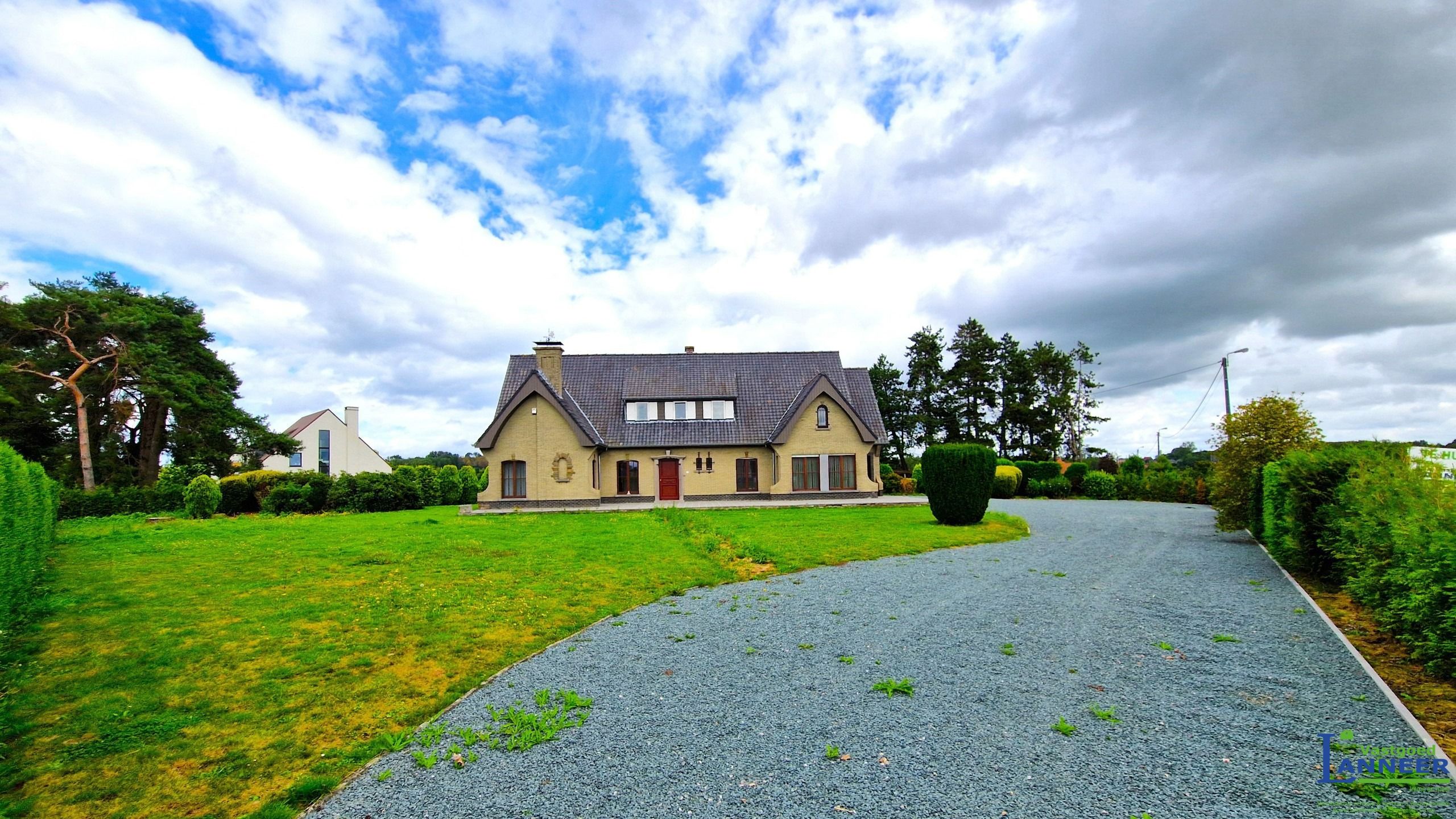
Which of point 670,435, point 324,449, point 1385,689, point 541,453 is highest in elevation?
point 324,449

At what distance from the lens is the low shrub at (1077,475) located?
36188mm

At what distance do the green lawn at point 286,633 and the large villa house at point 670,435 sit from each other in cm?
921

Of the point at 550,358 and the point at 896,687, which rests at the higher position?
the point at 550,358

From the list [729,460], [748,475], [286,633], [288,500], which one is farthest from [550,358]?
[286,633]

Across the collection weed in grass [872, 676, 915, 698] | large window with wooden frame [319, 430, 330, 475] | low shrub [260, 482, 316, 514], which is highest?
large window with wooden frame [319, 430, 330, 475]

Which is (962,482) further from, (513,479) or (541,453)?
(513,479)

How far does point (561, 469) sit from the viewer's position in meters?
27.3

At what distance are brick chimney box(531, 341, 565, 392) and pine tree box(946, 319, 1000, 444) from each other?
119 ft

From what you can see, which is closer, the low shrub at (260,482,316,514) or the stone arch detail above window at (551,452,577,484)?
the stone arch detail above window at (551,452,577,484)

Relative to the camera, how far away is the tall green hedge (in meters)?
7.47

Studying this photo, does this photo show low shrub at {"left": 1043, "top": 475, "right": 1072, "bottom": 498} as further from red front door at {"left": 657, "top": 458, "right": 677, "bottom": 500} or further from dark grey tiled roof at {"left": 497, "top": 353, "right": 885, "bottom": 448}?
red front door at {"left": 657, "top": 458, "right": 677, "bottom": 500}

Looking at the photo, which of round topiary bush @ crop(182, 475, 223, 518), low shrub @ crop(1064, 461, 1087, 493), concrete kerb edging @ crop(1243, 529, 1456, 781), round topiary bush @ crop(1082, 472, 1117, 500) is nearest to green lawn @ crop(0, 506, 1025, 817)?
round topiary bush @ crop(182, 475, 223, 518)

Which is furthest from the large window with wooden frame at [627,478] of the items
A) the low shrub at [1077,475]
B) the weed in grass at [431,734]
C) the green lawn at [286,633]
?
the low shrub at [1077,475]

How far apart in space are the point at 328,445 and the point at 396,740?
168 feet
